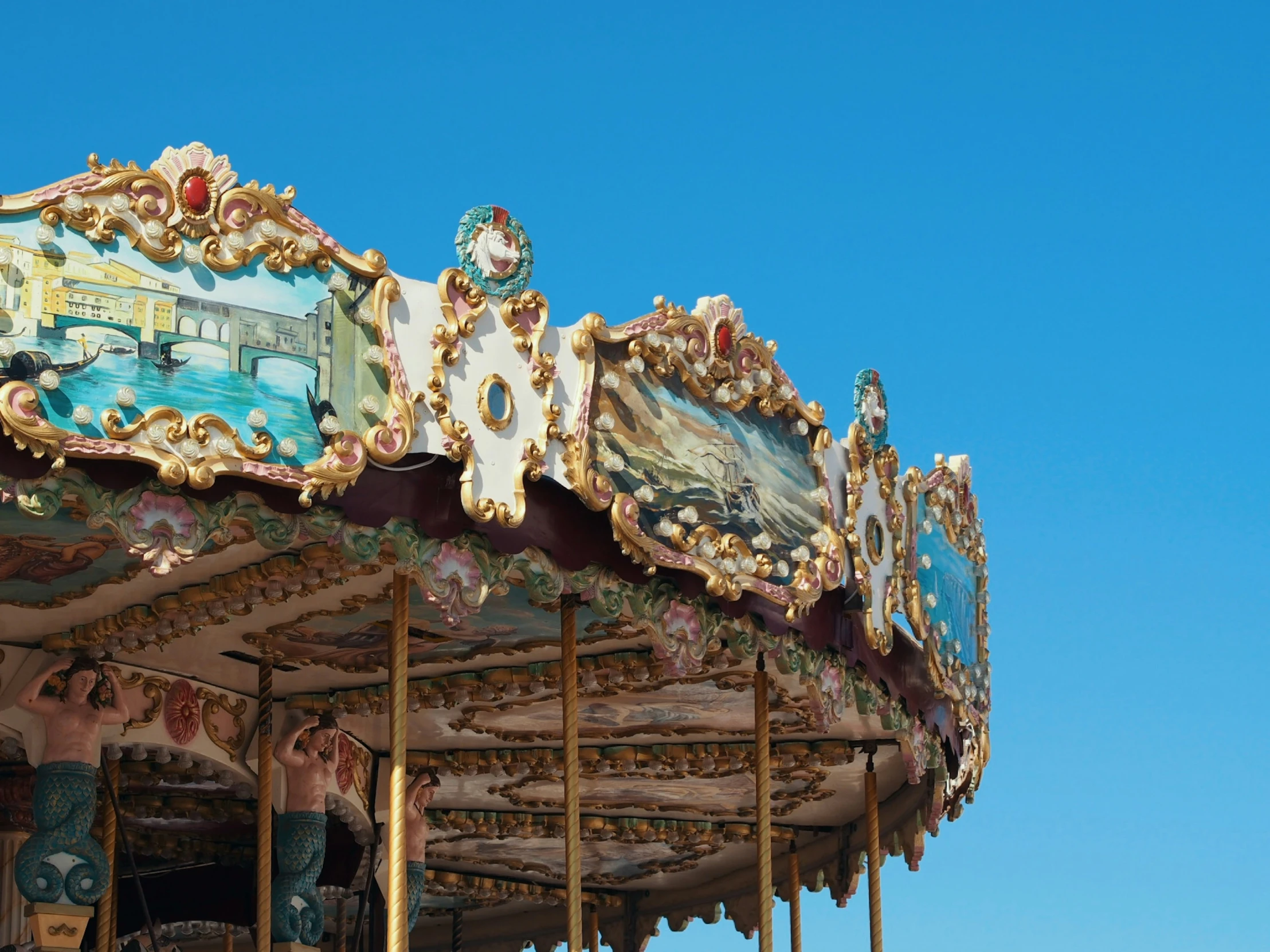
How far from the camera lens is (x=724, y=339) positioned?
40.0 feet

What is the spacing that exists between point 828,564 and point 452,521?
3077 millimetres

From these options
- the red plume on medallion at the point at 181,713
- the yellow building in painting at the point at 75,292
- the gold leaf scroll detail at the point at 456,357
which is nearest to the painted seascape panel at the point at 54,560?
the yellow building in painting at the point at 75,292

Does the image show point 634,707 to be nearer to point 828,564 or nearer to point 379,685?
point 379,685

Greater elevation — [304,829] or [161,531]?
[161,531]

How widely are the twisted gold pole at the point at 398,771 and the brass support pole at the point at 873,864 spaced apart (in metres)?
5.75

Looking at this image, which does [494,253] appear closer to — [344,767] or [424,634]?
[424,634]

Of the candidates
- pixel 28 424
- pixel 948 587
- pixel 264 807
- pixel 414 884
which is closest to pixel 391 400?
pixel 28 424

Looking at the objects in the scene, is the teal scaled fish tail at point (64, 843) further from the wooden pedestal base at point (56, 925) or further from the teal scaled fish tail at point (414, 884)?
the teal scaled fish tail at point (414, 884)

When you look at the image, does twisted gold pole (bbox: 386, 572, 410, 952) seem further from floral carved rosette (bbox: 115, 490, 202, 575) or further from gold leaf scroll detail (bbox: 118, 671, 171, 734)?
gold leaf scroll detail (bbox: 118, 671, 171, 734)

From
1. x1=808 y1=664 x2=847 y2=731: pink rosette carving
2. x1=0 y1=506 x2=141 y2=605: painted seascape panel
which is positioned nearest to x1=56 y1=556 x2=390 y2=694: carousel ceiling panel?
x1=0 y1=506 x2=141 y2=605: painted seascape panel

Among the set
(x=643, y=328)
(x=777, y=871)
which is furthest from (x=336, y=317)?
(x=777, y=871)

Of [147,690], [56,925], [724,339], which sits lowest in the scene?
[56,925]

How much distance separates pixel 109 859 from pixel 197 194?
546 centimetres

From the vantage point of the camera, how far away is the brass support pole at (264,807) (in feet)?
44.7
